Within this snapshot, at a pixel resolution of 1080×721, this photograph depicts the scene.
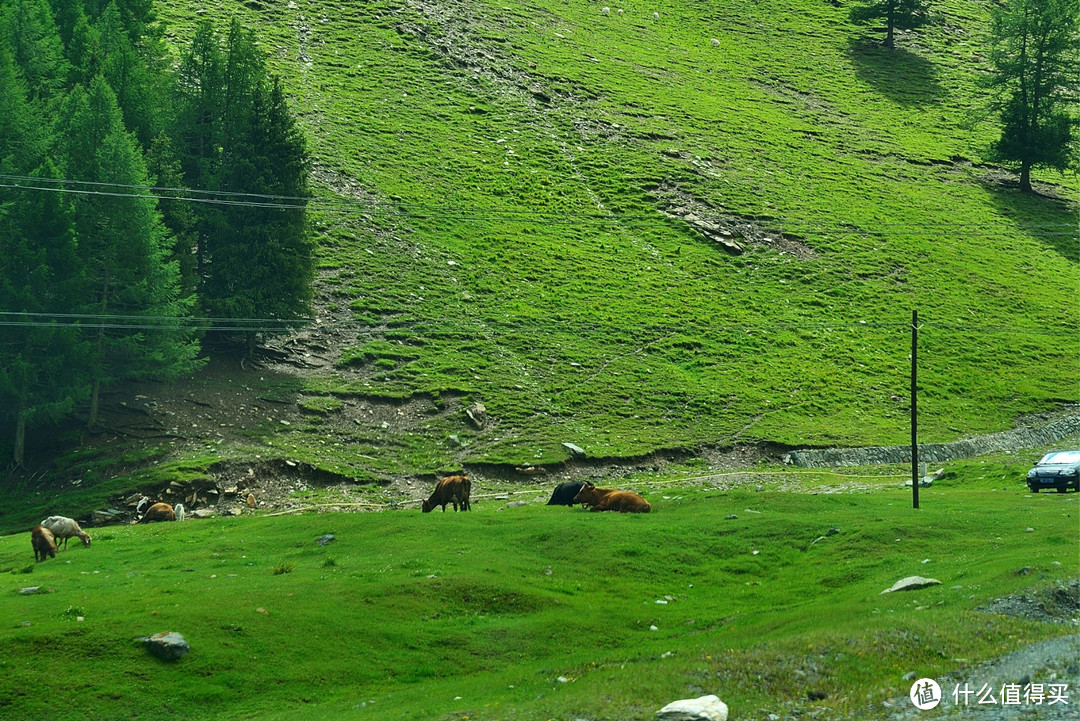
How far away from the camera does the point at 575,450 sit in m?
55.6

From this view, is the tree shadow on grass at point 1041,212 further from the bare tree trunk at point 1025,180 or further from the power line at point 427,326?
the power line at point 427,326

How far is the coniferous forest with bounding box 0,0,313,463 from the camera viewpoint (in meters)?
49.8

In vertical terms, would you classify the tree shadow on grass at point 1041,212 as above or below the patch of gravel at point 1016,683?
below

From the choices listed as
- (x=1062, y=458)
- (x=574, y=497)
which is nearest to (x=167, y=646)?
(x=574, y=497)

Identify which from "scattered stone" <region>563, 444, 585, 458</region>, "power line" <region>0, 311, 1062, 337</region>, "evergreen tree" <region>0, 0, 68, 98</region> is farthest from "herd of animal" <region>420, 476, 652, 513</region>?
"evergreen tree" <region>0, 0, 68, 98</region>

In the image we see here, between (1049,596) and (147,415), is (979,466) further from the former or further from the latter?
(147,415)

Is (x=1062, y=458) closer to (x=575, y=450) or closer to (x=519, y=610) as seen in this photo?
(x=575, y=450)

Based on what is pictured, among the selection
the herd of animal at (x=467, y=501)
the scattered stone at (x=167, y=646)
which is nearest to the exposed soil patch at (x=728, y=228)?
the herd of animal at (x=467, y=501)

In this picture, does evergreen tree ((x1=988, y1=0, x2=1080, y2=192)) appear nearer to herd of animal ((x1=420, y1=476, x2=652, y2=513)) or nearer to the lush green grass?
the lush green grass

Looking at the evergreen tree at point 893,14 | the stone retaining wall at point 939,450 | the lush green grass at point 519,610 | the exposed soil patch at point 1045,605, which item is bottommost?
the stone retaining wall at point 939,450

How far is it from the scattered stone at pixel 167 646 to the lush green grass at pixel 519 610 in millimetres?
285

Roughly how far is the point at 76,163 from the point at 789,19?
116 m

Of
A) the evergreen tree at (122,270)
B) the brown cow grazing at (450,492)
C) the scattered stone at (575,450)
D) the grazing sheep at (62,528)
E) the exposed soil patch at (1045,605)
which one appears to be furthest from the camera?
the scattered stone at (575,450)

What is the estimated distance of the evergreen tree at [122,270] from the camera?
51188mm
